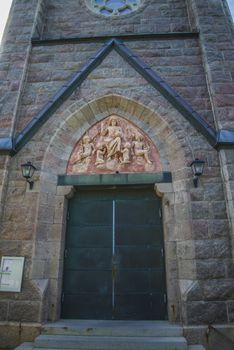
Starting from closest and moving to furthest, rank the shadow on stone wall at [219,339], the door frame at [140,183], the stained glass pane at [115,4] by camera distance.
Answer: the shadow on stone wall at [219,339], the door frame at [140,183], the stained glass pane at [115,4]

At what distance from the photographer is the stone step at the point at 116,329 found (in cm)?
341

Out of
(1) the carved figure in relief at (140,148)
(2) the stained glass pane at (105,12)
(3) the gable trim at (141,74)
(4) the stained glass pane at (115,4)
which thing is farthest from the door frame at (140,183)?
(4) the stained glass pane at (115,4)

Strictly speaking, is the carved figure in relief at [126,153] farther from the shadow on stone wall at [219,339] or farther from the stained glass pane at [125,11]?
the stained glass pane at [125,11]

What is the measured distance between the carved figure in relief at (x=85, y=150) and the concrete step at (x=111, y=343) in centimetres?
296

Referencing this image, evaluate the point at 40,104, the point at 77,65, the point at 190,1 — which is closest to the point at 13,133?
the point at 40,104

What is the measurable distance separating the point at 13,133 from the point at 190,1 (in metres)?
5.54

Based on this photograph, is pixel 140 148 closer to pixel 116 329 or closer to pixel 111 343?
pixel 116 329

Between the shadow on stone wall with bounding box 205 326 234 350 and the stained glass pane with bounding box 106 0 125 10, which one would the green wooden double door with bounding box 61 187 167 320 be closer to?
the shadow on stone wall with bounding box 205 326 234 350

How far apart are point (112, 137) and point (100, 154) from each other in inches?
17.3

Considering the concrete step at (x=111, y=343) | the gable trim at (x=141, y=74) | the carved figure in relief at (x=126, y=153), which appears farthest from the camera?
the carved figure in relief at (x=126, y=153)

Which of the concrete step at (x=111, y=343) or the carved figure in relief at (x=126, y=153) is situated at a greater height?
the carved figure in relief at (x=126, y=153)

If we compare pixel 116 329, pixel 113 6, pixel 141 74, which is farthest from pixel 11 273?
pixel 113 6

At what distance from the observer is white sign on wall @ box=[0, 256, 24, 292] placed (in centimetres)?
379

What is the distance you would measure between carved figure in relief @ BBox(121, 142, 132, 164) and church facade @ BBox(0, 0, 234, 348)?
0.08 ft
